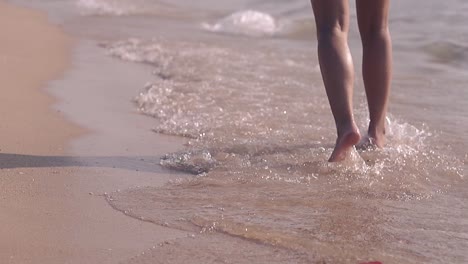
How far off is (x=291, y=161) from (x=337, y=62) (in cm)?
42

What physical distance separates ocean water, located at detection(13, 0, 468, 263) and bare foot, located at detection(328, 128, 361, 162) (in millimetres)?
33

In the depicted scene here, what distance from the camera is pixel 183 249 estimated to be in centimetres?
248

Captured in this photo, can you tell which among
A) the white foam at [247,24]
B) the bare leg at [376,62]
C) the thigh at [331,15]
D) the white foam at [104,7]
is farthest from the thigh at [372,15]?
the white foam at [104,7]

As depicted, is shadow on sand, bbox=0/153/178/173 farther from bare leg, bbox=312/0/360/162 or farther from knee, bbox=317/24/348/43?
knee, bbox=317/24/348/43

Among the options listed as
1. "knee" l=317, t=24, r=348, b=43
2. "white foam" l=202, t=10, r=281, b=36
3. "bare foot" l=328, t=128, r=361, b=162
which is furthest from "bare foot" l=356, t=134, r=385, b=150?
"white foam" l=202, t=10, r=281, b=36

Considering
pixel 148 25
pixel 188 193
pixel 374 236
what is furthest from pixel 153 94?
pixel 148 25

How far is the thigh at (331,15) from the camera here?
3301 mm

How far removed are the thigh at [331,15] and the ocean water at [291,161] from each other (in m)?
0.50

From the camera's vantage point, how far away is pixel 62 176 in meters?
3.16

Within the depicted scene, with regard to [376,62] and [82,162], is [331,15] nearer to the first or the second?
[376,62]

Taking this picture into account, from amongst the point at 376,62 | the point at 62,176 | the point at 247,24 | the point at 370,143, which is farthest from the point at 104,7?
the point at 62,176

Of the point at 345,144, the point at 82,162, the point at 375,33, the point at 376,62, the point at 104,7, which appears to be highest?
the point at 375,33

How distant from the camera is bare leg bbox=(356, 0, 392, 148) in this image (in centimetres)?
369

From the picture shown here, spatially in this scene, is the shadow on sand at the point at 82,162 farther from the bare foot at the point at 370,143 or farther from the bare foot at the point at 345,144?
the bare foot at the point at 370,143
